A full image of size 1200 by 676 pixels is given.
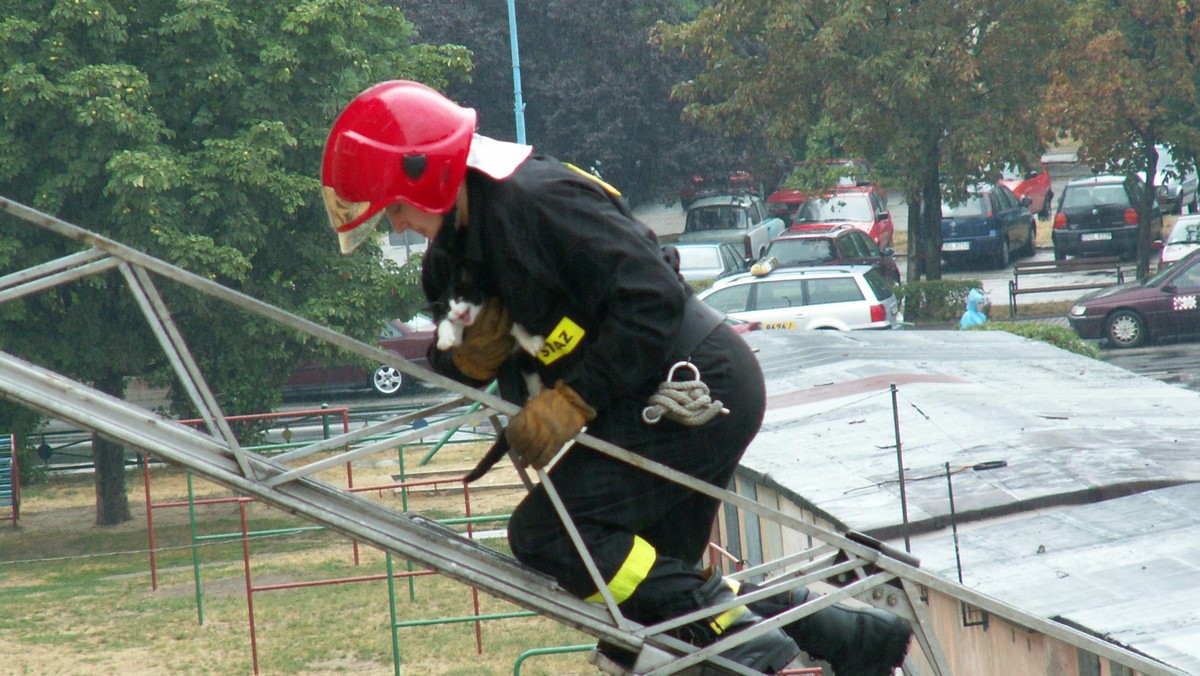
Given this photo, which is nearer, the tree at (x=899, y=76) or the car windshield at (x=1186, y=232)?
the tree at (x=899, y=76)

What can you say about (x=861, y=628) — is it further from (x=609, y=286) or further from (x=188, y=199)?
(x=188, y=199)

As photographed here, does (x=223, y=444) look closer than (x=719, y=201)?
Yes

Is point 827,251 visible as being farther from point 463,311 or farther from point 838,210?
point 463,311

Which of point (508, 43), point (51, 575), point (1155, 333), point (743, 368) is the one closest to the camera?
point (743, 368)

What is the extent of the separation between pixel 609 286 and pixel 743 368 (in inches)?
16.9

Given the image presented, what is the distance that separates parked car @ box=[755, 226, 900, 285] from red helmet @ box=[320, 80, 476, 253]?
2217 cm

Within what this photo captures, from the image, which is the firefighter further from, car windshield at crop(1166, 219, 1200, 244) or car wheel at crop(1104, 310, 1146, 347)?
car windshield at crop(1166, 219, 1200, 244)

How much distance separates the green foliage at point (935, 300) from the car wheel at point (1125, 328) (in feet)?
11.7

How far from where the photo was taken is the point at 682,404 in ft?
10.1

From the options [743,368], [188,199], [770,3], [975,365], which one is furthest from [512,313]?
[770,3]

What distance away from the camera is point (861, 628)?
3367mm

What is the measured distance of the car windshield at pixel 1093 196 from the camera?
94.3 feet

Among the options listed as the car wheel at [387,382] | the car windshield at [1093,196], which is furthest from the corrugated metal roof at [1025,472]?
the car windshield at [1093,196]

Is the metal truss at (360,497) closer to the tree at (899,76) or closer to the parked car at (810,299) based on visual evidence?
the parked car at (810,299)
